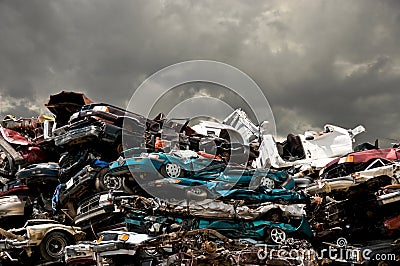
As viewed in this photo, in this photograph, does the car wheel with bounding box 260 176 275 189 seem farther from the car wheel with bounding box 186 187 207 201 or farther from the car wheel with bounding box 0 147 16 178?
the car wheel with bounding box 0 147 16 178

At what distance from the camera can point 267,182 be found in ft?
42.9

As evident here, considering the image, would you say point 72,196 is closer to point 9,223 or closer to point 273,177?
point 9,223

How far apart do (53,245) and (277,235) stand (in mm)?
5571

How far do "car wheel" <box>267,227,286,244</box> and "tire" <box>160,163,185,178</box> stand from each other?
2342 millimetres

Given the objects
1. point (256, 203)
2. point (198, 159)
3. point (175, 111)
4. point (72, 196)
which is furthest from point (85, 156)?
point (256, 203)

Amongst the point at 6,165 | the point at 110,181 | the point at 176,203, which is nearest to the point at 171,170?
the point at 176,203

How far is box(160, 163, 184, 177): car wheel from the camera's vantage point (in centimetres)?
Result: 1212

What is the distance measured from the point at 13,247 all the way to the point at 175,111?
525 cm

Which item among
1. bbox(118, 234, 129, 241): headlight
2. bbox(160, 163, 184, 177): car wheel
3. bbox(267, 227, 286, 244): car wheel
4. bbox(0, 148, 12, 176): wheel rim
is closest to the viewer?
bbox(118, 234, 129, 241): headlight

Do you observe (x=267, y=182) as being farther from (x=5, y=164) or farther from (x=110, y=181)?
(x=5, y=164)

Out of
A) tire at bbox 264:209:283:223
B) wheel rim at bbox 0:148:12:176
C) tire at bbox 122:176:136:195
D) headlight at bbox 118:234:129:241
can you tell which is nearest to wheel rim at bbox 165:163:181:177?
tire at bbox 122:176:136:195

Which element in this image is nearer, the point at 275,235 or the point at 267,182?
the point at 275,235

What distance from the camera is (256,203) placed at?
12367mm

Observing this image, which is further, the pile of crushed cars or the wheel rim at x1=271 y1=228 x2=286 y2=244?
the wheel rim at x1=271 y1=228 x2=286 y2=244
